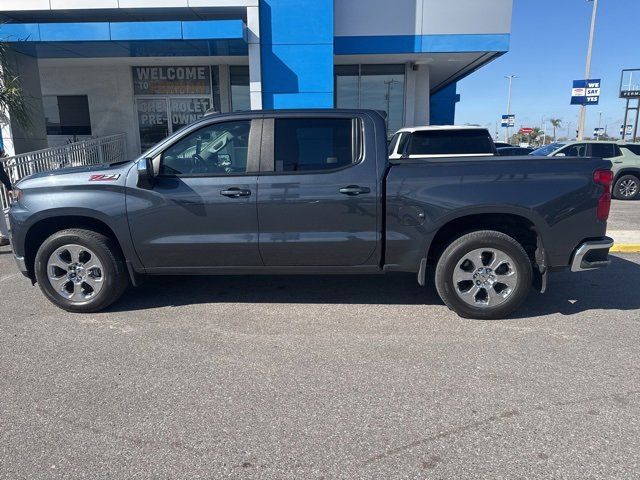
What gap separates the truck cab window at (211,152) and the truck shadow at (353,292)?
143cm

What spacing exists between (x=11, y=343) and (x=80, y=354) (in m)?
0.73

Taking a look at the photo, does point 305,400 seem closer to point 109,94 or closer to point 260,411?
point 260,411

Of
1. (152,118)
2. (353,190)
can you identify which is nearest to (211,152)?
(353,190)

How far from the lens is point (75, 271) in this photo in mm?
4512

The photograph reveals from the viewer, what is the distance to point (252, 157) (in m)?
4.32

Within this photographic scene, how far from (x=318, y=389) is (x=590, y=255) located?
2915 millimetres

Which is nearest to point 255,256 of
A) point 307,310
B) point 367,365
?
point 307,310

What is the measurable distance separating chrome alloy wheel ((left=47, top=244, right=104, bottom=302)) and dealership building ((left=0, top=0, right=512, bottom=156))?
25.1ft

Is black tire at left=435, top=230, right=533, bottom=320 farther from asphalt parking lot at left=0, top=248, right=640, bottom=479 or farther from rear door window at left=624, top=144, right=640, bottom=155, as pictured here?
rear door window at left=624, top=144, right=640, bottom=155

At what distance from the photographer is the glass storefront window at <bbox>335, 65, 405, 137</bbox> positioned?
1554 centimetres

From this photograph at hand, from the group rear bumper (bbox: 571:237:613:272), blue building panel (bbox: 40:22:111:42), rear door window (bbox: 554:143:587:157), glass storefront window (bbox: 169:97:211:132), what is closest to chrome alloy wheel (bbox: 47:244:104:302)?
rear bumper (bbox: 571:237:613:272)

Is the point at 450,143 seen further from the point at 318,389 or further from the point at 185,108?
the point at 185,108

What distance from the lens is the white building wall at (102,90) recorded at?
610 inches

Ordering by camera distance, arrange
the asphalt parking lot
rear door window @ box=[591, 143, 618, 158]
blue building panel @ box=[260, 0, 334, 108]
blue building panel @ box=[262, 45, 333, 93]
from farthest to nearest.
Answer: rear door window @ box=[591, 143, 618, 158] → blue building panel @ box=[262, 45, 333, 93] → blue building panel @ box=[260, 0, 334, 108] → the asphalt parking lot
